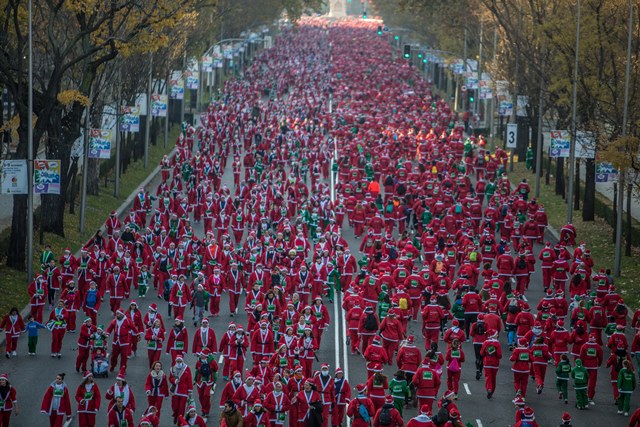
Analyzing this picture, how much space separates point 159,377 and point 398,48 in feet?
382

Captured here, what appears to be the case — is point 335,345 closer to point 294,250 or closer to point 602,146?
point 294,250

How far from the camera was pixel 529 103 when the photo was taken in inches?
2173

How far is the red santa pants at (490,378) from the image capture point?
957 inches

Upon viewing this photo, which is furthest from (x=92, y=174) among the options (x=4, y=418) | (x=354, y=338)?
(x=4, y=418)

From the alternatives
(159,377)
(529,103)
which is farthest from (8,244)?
(529,103)

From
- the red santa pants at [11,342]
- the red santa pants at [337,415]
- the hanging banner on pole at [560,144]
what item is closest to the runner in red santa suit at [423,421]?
the red santa pants at [337,415]

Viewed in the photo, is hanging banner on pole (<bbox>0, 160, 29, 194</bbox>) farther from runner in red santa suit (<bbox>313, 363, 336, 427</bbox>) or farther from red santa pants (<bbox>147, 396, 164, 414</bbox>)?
runner in red santa suit (<bbox>313, 363, 336, 427</bbox>)

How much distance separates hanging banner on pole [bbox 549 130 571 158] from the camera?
43219 mm

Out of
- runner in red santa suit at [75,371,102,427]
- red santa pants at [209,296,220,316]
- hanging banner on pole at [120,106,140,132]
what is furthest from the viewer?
hanging banner on pole at [120,106,140,132]

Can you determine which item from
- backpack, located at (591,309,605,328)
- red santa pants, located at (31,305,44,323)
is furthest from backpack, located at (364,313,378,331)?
red santa pants, located at (31,305,44,323)

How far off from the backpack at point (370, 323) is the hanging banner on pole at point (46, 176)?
10.5 metres

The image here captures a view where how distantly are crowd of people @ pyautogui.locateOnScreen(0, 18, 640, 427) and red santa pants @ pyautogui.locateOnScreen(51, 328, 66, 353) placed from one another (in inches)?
1.4

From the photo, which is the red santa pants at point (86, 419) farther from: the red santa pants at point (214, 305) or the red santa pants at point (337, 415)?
the red santa pants at point (214, 305)

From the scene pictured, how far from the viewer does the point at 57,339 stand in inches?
1051
